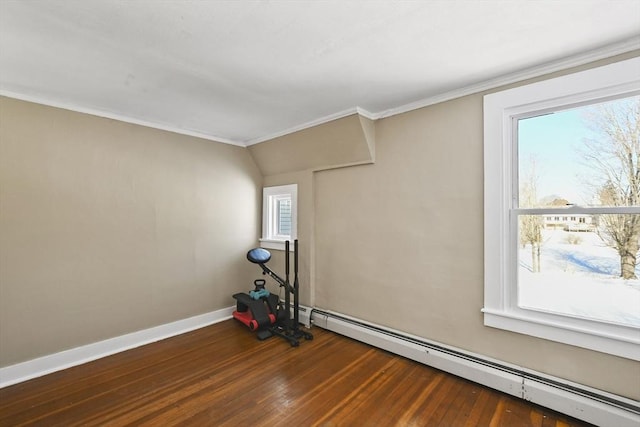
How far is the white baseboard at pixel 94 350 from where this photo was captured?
232 cm

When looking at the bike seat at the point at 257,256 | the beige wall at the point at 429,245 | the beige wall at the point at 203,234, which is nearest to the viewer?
the beige wall at the point at 429,245

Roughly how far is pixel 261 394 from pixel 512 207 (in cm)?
233

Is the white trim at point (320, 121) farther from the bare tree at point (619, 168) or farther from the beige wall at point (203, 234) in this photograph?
the bare tree at point (619, 168)

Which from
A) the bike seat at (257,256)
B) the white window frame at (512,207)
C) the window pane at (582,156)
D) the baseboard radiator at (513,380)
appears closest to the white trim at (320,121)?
the white window frame at (512,207)

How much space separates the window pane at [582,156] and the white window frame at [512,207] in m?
0.06

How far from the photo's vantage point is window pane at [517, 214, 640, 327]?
1.81 metres

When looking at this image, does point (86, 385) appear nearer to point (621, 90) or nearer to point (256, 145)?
point (256, 145)

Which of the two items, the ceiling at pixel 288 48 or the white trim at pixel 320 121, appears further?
the white trim at pixel 320 121

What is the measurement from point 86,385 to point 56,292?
0.85 m

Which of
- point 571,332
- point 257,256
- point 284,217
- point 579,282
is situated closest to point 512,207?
point 579,282

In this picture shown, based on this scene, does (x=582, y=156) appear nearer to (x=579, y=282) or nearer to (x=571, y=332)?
(x=579, y=282)

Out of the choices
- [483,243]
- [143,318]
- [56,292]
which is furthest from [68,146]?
[483,243]

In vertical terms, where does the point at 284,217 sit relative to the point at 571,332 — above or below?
above

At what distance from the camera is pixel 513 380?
204 centimetres
